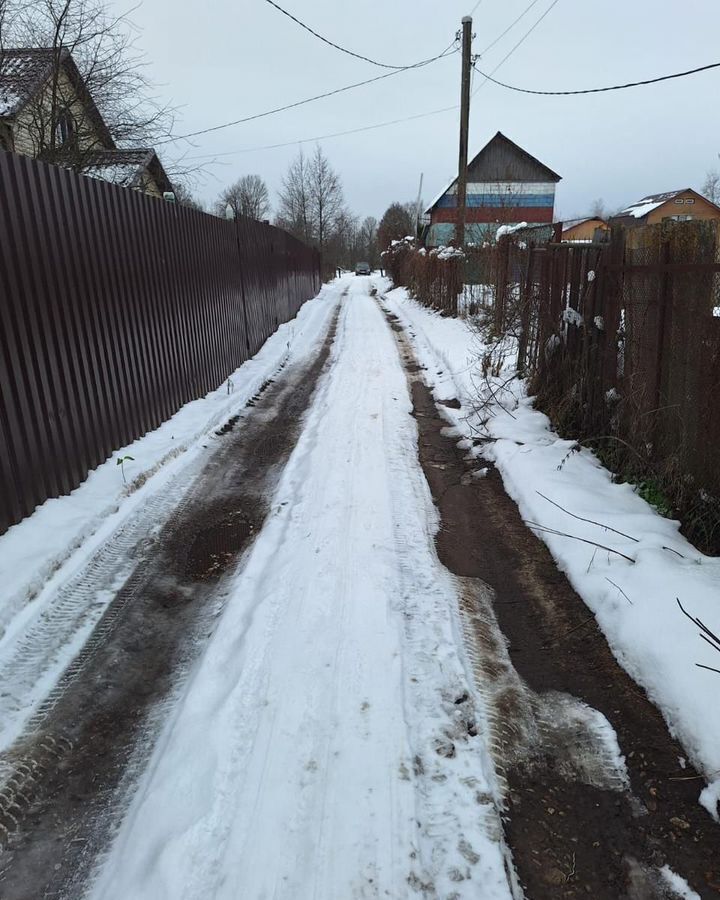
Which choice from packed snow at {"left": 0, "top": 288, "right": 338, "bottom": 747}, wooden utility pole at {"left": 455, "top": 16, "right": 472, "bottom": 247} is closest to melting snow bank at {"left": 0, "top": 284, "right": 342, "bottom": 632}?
packed snow at {"left": 0, "top": 288, "right": 338, "bottom": 747}

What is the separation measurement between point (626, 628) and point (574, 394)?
3408 mm

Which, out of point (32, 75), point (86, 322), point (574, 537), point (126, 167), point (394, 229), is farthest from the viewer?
point (394, 229)

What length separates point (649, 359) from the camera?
4.71 m

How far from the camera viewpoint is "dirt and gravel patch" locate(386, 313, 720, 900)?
197 centimetres

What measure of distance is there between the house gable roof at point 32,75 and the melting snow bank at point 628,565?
40.5ft

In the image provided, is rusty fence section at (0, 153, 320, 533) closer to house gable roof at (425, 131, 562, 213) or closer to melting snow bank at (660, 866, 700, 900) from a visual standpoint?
melting snow bank at (660, 866, 700, 900)

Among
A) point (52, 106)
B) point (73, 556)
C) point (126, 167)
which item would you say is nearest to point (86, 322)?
point (73, 556)

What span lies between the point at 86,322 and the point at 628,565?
15.0 feet

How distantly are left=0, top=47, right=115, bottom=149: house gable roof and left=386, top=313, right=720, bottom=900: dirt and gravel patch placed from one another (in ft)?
46.5

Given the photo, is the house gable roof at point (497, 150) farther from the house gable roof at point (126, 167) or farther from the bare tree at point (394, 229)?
the house gable roof at point (126, 167)

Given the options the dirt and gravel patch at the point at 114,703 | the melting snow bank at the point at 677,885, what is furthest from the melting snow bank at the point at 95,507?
the melting snow bank at the point at 677,885

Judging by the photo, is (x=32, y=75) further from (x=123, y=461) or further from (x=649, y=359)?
(x=649, y=359)

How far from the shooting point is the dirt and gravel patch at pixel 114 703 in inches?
79.8

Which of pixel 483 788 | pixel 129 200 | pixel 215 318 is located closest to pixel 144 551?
pixel 483 788
